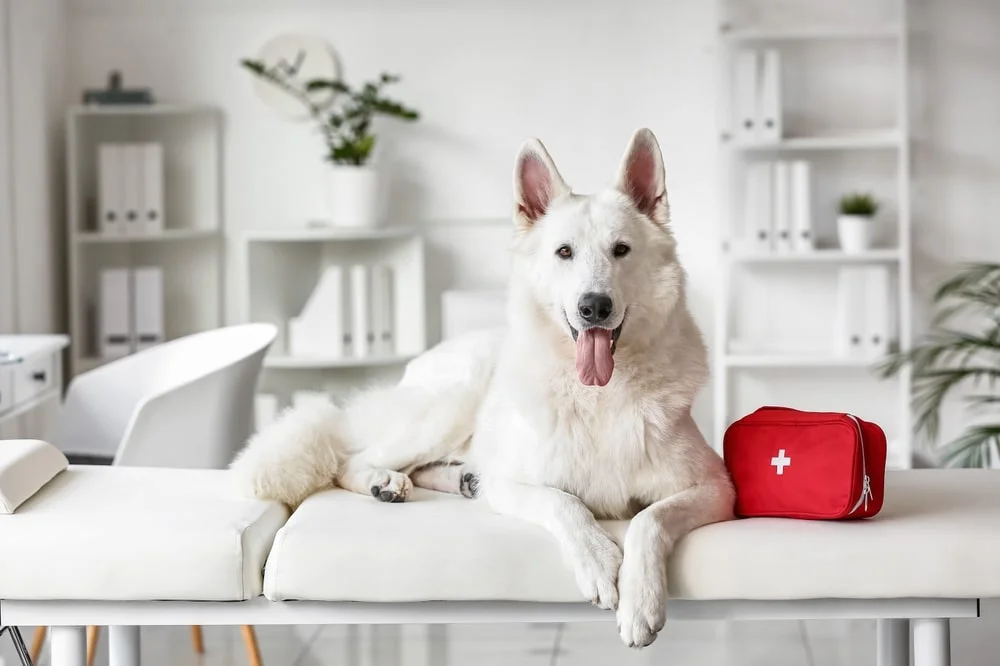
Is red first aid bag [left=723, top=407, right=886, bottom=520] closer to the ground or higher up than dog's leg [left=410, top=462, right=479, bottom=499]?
higher up

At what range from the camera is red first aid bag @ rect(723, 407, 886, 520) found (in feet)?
5.56

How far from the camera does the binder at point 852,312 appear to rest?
4.45 m

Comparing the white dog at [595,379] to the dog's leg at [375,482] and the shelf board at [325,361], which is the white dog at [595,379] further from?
the shelf board at [325,361]

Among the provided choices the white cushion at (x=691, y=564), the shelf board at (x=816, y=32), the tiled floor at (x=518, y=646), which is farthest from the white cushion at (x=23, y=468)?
the shelf board at (x=816, y=32)

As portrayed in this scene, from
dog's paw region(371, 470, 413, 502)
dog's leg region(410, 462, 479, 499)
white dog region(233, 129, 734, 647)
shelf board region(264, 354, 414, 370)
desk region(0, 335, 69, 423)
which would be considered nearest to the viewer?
white dog region(233, 129, 734, 647)

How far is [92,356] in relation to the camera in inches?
186

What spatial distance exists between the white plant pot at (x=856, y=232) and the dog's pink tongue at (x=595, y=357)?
10.0ft

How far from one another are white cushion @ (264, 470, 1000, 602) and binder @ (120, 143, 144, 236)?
3325mm

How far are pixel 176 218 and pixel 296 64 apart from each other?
2.84 ft

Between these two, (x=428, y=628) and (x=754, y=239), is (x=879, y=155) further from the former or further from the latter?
(x=428, y=628)

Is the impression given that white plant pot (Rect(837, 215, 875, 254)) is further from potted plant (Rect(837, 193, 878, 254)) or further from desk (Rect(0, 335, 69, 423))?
desk (Rect(0, 335, 69, 423))

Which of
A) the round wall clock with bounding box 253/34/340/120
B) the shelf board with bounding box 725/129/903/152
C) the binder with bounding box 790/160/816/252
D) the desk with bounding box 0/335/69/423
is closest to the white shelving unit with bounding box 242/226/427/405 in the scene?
the round wall clock with bounding box 253/34/340/120

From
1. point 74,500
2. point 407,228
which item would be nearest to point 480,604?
point 74,500

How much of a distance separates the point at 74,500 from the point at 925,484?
1484 mm
